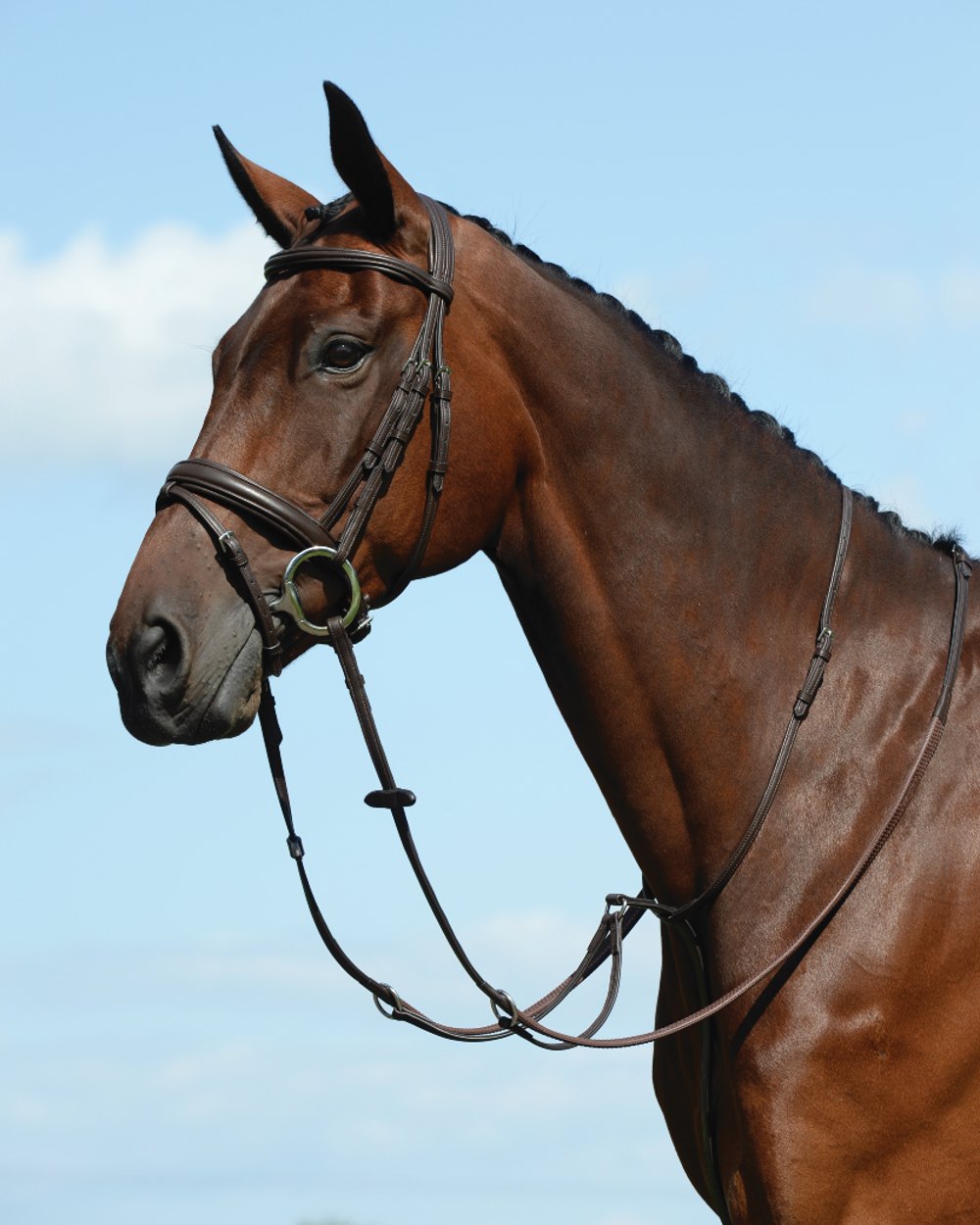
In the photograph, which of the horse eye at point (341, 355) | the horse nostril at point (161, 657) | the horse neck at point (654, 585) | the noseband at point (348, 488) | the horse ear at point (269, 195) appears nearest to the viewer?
the horse nostril at point (161, 657)

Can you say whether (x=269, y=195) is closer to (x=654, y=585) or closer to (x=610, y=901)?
(x=654, y=585)

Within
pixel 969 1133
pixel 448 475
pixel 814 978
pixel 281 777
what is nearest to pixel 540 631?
pixel 448 475

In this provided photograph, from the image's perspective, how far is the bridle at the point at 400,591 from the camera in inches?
186

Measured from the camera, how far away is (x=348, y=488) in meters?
4.82

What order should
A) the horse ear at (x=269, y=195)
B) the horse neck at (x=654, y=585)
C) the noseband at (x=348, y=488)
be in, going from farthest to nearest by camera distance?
the horse ear at (x=269, y=195) < the horse neck at (x=654, y=585) < the noseband at (x=348, y=488)

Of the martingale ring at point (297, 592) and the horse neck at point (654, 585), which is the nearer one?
the martingale ring at point (297, 592)

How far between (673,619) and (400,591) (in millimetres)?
845

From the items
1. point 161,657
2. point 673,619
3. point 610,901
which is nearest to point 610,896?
point 610,901

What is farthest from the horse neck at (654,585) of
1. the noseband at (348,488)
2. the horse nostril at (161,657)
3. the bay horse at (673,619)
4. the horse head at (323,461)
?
the horse nostril at (161,657)

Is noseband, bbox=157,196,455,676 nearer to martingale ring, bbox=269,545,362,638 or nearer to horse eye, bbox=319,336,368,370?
Answer: martingale ring, bbox=269,545,362,638

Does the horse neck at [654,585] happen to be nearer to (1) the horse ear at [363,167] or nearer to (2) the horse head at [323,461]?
(2) the horse head at [323,461]

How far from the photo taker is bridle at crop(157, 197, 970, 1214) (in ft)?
15.5

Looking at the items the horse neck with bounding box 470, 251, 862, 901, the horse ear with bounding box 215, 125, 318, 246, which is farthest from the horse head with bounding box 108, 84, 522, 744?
the horse ear with bounding box 215, 125, 318, 246

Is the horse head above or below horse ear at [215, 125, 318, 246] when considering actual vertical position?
below
